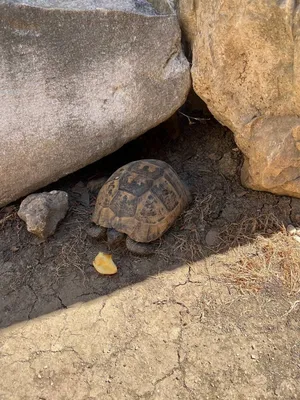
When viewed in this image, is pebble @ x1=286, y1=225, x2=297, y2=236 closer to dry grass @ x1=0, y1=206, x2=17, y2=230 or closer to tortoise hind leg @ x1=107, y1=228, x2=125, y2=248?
tortoise hind leg @ x1=107, y1=228, x2=125, y2=248

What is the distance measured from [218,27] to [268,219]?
1.30 meters

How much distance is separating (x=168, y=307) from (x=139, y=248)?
1.51 ft

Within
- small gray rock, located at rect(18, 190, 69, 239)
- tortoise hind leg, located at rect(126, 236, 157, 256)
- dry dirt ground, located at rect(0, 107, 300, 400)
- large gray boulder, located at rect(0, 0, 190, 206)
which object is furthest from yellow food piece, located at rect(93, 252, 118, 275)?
large gray boulder, located at rect(0, 0, 190, 206)

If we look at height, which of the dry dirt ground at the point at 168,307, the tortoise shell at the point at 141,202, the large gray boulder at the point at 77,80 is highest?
the large gray boulder at the point at 77,80

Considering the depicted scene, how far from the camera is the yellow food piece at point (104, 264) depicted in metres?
2.75

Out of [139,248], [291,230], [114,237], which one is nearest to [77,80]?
[114,237]

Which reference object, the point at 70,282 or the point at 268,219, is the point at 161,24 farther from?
the point at 70,282

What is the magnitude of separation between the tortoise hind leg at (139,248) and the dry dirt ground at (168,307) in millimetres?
52

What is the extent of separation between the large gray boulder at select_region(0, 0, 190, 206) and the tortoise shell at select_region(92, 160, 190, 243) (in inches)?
12.8

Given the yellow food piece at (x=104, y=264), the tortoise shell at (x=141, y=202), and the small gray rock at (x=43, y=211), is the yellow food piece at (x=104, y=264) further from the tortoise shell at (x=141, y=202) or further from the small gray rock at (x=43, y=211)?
the small gray rock at (x=43, y=211)

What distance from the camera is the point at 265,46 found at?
2463 mm

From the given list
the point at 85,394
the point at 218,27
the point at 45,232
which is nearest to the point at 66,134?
the point at 45,232

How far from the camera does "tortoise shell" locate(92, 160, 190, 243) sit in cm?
283

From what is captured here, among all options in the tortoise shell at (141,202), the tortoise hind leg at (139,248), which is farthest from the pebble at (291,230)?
the tortoise hind leg at (139,248)
